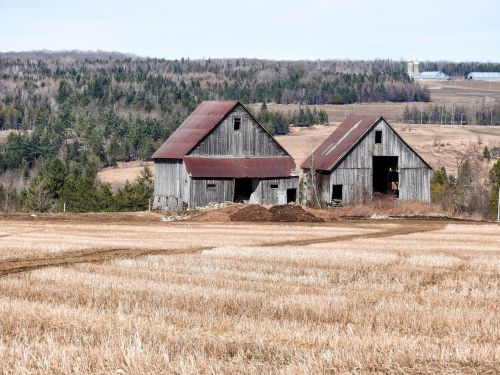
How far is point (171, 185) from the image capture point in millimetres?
66625

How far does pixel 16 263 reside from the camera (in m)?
26.5

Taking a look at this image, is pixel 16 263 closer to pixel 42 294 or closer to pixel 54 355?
pixel 42 294

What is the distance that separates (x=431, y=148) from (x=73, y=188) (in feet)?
310

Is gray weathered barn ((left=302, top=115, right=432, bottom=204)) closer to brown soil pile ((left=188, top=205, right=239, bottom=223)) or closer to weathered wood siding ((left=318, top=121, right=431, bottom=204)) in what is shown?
weathered wood siding ((left=318, top=121, right=431, bottom=204))

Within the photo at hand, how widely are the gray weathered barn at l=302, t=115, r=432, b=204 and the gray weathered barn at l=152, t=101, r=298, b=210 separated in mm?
2263

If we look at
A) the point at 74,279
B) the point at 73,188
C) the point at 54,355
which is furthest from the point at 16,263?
the point at 73,188

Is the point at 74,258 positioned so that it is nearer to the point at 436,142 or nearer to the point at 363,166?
→ the point at 363,166

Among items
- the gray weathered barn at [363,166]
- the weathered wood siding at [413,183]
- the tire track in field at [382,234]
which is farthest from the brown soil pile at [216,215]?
the weathered wood siding at [413,183]

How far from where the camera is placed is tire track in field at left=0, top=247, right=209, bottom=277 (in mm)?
25219

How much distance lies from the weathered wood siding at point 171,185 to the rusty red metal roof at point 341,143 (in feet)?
32.9

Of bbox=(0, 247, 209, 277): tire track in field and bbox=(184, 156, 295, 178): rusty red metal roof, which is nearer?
bbox=(0, 247, 209, 277): tire track in field

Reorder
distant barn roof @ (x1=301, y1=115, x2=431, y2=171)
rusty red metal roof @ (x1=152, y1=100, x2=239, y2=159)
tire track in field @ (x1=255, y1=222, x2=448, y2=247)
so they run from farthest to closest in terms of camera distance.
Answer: distant barn roof @ (x1=301, y1=115, x2=431, y2=171), rusty red metal roof @ (x1=152, y1=100, x2=239, y2=159), tire track in field @ (x1=255, y1=222, x2=448, y2=247)

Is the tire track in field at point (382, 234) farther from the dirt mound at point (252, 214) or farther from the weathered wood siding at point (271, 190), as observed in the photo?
the weathered wood siding at point (271, 190)

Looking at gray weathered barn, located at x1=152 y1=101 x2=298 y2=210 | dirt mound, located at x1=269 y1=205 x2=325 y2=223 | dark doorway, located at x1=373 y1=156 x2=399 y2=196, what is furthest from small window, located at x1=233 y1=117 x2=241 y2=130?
dirt mound, located at x1=269 y1=205 x2=325 y2=223
